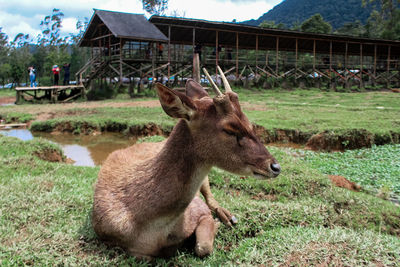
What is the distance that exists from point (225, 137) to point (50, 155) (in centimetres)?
532

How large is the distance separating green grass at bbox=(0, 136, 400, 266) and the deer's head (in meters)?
0.91

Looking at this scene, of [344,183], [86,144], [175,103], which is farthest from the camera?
[86,144]

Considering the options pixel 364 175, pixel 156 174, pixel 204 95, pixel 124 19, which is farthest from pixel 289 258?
pixel 124 19

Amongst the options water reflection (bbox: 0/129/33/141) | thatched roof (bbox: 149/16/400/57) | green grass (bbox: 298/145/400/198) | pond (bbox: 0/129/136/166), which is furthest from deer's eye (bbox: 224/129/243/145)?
thatched roof (bbox: 149/16/400/57)

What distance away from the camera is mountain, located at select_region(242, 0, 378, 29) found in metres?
112

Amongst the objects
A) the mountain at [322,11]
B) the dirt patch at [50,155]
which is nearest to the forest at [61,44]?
the dirt patch at [50,155]

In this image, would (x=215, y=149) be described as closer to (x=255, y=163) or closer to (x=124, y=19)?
(x=255, y=163)

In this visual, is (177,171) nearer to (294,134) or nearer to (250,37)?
(294,134)

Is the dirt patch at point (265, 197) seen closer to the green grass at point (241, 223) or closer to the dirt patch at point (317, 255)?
the green grass at point (241, 223)

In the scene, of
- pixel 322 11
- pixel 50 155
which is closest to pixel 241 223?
pixel 50 155

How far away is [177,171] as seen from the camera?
9.07 feet

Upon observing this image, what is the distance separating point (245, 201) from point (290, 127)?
533 cm

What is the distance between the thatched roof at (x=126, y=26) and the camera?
1934cm

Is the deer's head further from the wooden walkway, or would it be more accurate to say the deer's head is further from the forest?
the forest
